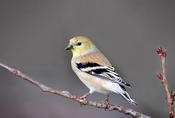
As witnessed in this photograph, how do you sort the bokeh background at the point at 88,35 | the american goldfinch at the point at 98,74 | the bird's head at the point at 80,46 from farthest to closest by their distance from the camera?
the bokeh background at the point at 88,35 → the bird's head at the point at 80,46 → the american goldfinch at the point at 98,74

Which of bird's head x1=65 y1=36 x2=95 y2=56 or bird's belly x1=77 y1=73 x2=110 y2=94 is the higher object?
bird's head x1=65 y1=36 x2=95 y2=56

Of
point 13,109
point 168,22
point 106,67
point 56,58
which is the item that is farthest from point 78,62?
point 168,22

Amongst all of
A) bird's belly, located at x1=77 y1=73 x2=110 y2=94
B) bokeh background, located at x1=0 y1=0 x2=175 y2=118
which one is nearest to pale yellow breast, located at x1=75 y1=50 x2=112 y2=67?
bird's belly, located at x1=77 y1=73 x2=110 y2=94

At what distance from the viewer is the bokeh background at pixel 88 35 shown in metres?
6.04

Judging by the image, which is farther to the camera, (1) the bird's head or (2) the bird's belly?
(1) the bird's head

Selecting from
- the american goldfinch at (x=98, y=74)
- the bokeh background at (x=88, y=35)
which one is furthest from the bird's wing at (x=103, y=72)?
the bokeh background at (x=88, y=35)

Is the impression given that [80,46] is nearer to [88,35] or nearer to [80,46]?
[80,46]

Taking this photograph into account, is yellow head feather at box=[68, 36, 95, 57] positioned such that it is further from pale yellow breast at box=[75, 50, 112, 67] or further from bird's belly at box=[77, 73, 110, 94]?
bird's belly at box=[77, 73, 110, 94]

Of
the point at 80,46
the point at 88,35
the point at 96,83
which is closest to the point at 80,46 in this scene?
the point at 80,46

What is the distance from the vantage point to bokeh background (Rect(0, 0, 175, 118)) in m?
6.04

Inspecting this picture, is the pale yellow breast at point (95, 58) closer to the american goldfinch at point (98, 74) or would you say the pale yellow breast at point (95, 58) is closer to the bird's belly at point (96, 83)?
the american goldfinch at point (98, 74)

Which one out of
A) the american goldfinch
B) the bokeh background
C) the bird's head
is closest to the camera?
the american goldfinch

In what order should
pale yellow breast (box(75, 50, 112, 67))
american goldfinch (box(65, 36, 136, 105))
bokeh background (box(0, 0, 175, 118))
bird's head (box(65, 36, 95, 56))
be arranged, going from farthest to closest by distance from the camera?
bokeh background (box(0, 0, 175, 118)) → bird's head (box(65, 36, 95, 56)) → pale yellow breast (box(75, 50, 112, 67)) → american goldfinch (box(65, 36, 136, 105))

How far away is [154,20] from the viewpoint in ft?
21.9
